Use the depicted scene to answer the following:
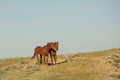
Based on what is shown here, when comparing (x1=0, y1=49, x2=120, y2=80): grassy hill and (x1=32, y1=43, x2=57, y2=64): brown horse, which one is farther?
(x1=32, y1=43, x2=57, y2=64): brown horse

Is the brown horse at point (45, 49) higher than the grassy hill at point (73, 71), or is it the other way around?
the brown horse at point (45, 49)

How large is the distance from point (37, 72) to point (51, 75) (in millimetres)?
2713

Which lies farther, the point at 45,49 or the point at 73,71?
the point at 45,49

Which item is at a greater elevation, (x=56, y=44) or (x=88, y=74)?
(x=56, y=44)

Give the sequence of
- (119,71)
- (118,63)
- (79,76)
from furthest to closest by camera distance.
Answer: (118,63) < (119,71) < (79,76)

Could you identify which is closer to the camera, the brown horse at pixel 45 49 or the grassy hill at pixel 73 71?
the grassy hill at pixel 73 71

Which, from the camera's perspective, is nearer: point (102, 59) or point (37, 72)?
point (37, 72)

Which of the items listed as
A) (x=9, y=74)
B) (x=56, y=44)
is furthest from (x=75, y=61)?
(x=9, y=74)

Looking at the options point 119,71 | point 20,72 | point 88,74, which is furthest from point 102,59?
point 20,72

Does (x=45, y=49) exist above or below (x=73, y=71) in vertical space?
above

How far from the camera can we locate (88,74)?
3027 centimetres

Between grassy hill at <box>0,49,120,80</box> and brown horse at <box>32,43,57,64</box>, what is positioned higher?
brown horse at <box>32,43,57,64</box>

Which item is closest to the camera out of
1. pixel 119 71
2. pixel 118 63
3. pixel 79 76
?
pixel 79 76

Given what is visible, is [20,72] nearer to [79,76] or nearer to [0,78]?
[0,78]
